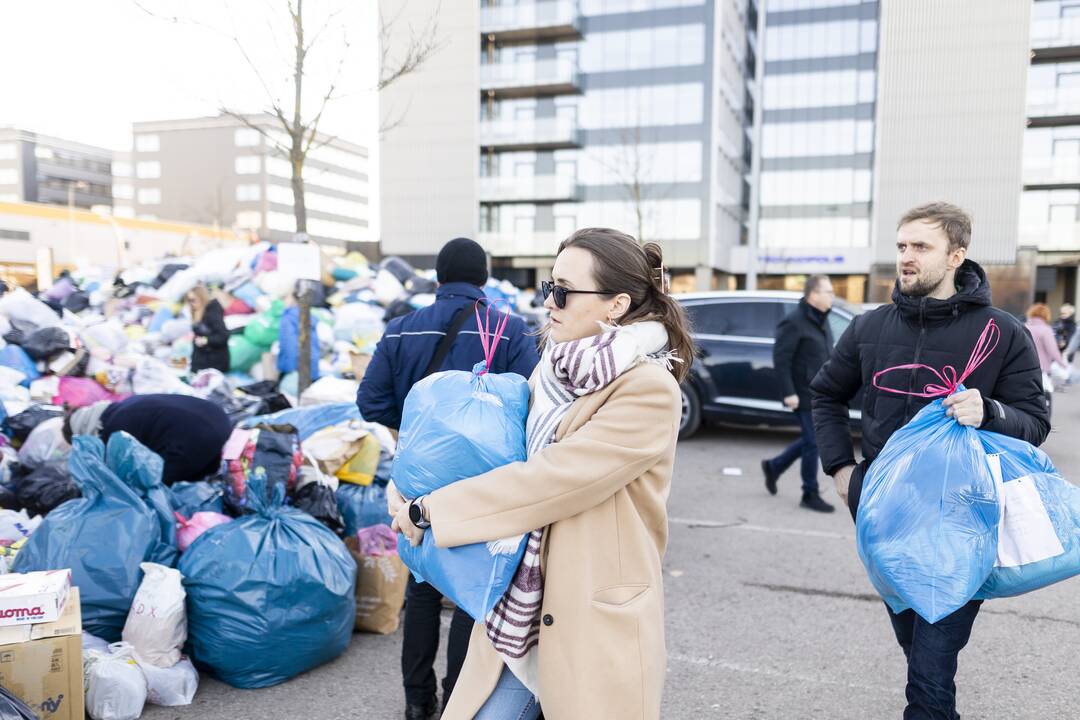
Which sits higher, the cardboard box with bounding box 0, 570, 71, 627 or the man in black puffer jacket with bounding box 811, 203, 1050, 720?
the man in black puffer jacket with bounding box 811, 203, 1050, 720

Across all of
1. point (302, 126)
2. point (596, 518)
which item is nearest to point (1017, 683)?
point (596, 518)

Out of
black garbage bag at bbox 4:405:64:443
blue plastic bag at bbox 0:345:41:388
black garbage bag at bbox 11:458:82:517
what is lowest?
black garbage bag at bbox 11:458:82:517

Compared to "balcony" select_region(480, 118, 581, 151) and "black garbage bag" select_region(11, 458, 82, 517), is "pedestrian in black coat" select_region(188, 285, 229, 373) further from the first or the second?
"balcony" select_region(480, 118, 581, 151)

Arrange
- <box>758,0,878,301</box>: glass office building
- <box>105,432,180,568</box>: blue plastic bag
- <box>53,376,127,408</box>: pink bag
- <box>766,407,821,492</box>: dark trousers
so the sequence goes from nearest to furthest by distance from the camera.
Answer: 1. <box>105,432,180,568</box>: blue plastic bag
2. <box>766,407,821,492</box>: dark trousers
3. <box>53,376,127,408</box>: pink bag
4. <box>758,0,878,301</box>: glass office building

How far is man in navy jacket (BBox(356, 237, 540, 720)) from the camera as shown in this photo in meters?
2.86

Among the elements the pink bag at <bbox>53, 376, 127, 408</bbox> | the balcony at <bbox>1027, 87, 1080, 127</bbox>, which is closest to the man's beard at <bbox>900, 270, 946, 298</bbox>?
the pink bag at <bbox>53, 376, 127, 408</bbox>

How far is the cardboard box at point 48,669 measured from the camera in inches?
98.2

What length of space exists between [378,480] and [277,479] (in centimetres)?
76

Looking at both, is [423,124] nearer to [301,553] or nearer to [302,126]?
[302,126]

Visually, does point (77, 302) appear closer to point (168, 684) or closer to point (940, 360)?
point (168, 684)

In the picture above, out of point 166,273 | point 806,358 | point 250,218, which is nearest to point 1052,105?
point 806,358

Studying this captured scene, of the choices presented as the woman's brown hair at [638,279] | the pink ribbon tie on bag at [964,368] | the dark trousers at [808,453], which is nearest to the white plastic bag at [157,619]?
the woman's brown hair at [638,279]

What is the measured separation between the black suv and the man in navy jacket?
551cm

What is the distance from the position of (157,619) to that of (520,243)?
133 ft
